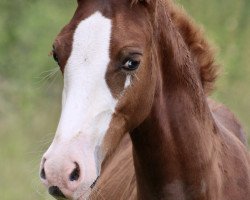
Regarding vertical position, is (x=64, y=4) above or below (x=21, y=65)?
above

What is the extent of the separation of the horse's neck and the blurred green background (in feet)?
14.4

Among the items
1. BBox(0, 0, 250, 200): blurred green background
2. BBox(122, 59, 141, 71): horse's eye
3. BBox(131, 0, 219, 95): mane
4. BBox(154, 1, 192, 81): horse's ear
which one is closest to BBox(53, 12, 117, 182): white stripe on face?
BBox(122, 59, 141, 71): horse's eye

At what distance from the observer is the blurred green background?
9922mm

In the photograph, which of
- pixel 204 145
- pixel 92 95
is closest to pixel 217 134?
pixel 204 145

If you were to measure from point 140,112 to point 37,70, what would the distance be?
706 centimetres

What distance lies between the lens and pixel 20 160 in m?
9.90

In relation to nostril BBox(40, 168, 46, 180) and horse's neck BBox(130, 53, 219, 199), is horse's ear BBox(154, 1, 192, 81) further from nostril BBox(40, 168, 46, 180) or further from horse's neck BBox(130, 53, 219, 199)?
nostril BBox(40, 168, 46, 180)

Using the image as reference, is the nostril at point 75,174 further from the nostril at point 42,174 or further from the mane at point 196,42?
the mane at point 196,42

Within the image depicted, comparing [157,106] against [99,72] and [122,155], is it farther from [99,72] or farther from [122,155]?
[122,155]

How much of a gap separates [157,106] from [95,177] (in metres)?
0.66

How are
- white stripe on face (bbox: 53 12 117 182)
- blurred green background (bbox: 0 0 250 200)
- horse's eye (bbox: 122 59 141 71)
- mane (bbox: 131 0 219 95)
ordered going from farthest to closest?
1. blurred green background (bbox: 0 0 250 200)
2. mane (bbox: 131 0 219 95)
3. horse's eye (bbox: 122 59 141 71)
4. white stripe on face (bbox: 53 12 117 182)

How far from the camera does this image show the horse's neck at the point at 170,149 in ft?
16.0

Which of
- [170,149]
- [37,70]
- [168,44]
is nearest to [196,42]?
[168,44]

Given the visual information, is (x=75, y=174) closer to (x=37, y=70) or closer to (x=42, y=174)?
→ (x=42, y=174)
